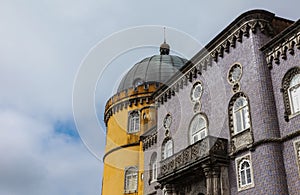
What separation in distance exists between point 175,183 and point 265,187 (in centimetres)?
784

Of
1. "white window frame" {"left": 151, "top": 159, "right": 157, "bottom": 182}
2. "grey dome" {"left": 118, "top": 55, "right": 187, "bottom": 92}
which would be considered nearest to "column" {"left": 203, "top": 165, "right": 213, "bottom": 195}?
"white window frame" {"left": 151, "top": 159, "right": 157, "bottom": 182}

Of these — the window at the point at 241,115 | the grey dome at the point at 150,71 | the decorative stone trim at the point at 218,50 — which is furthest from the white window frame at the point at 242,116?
the grey dome at the point at 150,71

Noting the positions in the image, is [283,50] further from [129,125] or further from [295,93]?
[129,125]

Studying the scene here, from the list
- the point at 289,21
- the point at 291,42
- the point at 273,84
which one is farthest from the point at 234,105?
the point at 289,21

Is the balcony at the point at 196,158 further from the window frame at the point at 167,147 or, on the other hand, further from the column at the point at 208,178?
the window frame at the point at 167,147

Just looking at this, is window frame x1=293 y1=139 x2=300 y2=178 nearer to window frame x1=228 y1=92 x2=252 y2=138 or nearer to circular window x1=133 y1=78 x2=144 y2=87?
window frame x1=228 y1=92 x2=252 y2=138

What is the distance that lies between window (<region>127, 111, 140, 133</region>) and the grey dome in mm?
3860

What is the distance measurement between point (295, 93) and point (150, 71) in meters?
23.3

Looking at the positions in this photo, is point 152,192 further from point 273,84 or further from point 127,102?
point 273,84

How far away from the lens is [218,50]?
2411cm

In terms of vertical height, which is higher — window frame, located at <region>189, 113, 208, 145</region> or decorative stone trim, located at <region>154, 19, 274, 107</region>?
decorative stone trim, located at <region>154, 19, 274, 107</region>

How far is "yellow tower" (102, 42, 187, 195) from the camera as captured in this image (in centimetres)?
3466

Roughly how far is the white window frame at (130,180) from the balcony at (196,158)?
8.93 meters

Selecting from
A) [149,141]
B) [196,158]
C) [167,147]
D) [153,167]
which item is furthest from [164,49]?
[196,158]
